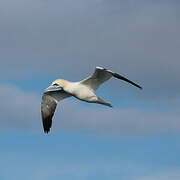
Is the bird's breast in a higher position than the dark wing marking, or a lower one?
lower

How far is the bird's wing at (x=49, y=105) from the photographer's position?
3572 centimetres

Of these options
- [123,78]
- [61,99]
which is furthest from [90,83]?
[61,99]

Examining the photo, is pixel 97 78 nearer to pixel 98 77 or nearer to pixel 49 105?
pixel 98 77

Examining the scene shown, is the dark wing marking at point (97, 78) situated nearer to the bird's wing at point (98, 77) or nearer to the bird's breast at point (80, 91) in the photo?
the bird's wing at point (98, 77)

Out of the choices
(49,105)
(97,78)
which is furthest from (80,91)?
(49,105)

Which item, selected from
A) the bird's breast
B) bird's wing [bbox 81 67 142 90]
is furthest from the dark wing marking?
the bird's breast

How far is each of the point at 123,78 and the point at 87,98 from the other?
283 centimetres

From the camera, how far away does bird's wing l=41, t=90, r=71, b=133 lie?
3572cm

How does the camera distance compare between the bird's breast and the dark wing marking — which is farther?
the bird's breast

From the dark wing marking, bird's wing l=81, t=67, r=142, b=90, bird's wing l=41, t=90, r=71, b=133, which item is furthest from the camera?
bird's wing l=41, t=90, r=71, b=133

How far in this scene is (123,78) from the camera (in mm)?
28250

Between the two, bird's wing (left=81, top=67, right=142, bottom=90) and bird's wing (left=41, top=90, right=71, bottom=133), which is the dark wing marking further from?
bird's wing (left=41, top=90, right=71, bottom=133)

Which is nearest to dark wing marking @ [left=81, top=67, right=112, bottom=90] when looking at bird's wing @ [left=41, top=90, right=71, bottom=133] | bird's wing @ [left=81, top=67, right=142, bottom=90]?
bird's wing @ [left=81, top=67, right=142, bottom=90]

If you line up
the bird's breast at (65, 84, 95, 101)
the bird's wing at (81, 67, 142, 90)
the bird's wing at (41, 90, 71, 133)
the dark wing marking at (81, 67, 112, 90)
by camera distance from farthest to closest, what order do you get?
the bird's wing at (41, 90, 71, 133) < the bird's breast at (65, 84, 95, 101) < the dark wing marking at (81, 67, 112, 90) < the bird's wing at (81, 67, 142, 90)
